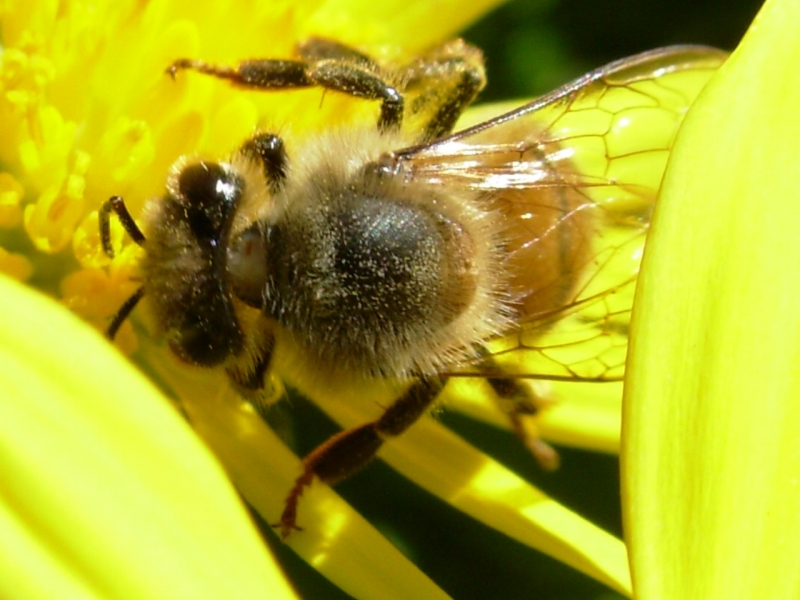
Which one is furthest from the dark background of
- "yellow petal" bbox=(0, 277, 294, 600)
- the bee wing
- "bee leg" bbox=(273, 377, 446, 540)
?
"yellow petal" bbox=(0, 277, 294, 600)

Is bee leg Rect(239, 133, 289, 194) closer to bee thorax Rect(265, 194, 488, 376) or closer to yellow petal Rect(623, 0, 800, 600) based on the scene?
bee thorax Rect(265, 194, 488, 376)

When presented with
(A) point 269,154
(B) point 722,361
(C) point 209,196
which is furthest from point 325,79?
(B) point 722,361

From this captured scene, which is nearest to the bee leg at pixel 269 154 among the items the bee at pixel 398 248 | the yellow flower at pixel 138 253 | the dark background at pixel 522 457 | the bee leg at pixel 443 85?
the bee at pixel 398 248

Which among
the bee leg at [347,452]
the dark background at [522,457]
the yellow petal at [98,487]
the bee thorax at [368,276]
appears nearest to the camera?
the yellow petal at [98,487]

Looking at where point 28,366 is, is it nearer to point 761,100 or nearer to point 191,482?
point 191,482

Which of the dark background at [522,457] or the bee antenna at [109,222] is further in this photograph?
the dark background at [522,457]

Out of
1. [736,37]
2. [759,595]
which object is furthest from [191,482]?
[736,37]

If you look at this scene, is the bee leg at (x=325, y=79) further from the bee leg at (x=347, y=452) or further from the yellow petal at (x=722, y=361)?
the yellow petal at (x=722, y=361)
